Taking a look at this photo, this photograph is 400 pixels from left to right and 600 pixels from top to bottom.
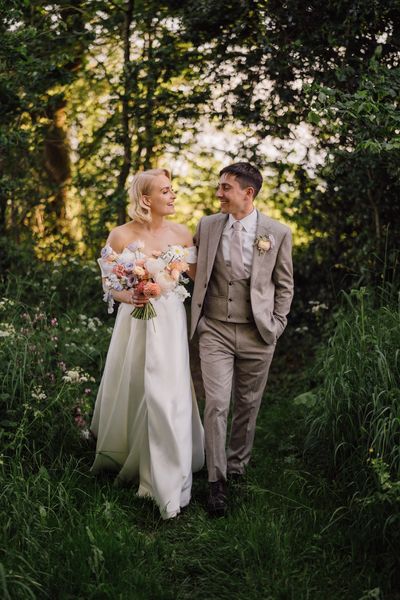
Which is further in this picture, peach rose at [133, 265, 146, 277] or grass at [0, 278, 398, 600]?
peach rose at [133, 265, 146, 277]

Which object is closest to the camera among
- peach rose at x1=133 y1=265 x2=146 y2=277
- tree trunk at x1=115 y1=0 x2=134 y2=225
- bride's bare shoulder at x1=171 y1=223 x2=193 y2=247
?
peach rose at x1=133 y1=265 x2=146 y2=277

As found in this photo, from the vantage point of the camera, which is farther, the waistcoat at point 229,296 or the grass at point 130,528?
the waistcoat at point 229,296

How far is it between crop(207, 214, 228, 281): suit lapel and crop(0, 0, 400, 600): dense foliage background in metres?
0.91

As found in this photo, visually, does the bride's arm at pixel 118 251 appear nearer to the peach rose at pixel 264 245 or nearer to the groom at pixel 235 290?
the groom at pixel 235 290

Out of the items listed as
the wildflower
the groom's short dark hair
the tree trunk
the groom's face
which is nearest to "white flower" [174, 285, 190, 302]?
the groom's face

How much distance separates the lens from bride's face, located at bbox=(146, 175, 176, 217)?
490 cm

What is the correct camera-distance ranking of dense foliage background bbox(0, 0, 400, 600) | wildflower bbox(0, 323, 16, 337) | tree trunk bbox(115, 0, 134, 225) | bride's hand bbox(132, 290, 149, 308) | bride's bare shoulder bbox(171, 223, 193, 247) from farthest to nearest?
tree trunk bbox(115, 0, 134, 225) → wildflower bbox(0, 323, 16, 337) → bride's bare shoulder bbox(171, 223, 193, 247) → bride's hand bbox(132, 290, 149, 308) → dense foliage background bbox(0, 0, 400, 600)

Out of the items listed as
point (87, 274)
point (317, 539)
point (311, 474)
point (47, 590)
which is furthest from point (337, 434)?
point (87, 274)

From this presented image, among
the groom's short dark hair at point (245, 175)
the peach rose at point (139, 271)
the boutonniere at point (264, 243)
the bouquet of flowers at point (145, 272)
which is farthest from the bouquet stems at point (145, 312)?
the groom's short dark hair at point (245, 175)

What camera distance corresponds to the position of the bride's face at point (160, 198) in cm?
490

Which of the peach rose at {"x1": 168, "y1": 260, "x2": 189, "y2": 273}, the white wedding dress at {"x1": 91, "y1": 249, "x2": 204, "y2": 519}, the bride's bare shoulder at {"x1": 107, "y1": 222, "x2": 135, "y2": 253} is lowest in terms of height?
the white wedding dress at {"x1": 91, "y1": 249, "x2": 204, "y2": 519}

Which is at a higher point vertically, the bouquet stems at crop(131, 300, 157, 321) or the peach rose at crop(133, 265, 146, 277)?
the peach rose at crop(133, 265, 146, 277)

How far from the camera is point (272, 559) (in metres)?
3.87

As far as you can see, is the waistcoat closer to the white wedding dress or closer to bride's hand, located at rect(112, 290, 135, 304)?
the white wedding dress
